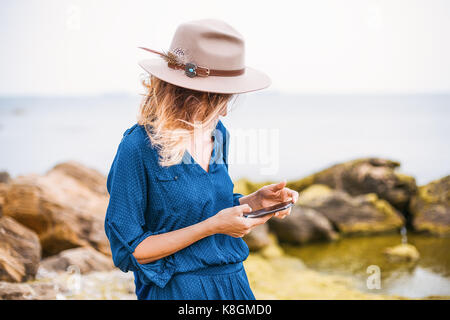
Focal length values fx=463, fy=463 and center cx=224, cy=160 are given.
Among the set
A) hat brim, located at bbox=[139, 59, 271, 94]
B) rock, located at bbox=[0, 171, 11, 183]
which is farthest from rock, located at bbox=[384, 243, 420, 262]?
rock, located at bbox=[0, 171, 11, 183]

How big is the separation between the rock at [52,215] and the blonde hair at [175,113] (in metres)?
3.13

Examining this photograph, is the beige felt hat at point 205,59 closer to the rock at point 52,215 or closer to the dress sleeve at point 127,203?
the dress sleeve at point 127,203

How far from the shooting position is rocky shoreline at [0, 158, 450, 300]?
3.44 metres

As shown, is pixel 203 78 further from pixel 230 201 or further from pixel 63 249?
pixel 63 249

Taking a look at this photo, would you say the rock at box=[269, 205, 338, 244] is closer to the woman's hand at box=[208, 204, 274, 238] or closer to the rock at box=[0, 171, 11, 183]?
the rock at box=[0, 171, 11, 183]

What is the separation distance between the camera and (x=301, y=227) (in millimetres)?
5516

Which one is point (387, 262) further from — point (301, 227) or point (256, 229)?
point (256, 229)

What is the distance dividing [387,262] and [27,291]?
358 centimetres

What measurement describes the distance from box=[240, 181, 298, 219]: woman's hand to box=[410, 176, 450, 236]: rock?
15.0 ft

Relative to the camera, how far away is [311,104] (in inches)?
838

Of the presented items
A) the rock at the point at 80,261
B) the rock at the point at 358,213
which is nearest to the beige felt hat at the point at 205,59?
the rock at the point at 80,261
